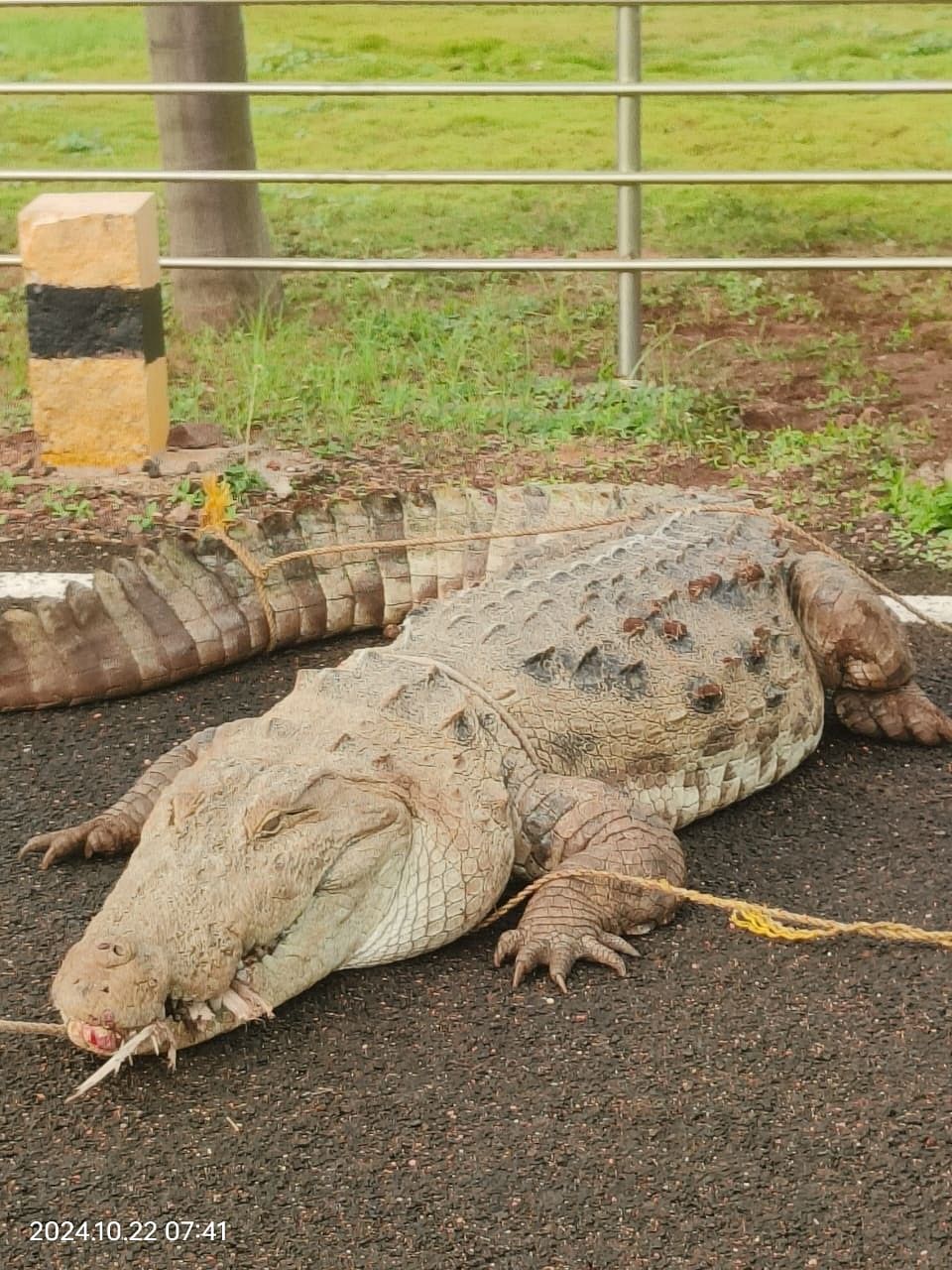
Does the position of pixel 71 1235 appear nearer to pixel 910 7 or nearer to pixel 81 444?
pixel 81 444

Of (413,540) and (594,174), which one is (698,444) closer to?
(594,174)

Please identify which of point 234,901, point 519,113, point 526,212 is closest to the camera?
point 234,901

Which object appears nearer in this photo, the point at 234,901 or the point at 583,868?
the point at 234,901

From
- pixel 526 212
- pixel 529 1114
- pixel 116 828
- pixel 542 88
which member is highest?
pixel 542 88

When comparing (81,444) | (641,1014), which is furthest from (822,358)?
(641,1014)

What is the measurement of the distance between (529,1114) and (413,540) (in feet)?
7.12

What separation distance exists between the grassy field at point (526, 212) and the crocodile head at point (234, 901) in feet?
11.6

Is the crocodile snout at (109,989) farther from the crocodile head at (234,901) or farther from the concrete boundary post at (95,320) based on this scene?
the concrete boundary post at (95,320)

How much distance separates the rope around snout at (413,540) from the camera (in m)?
4.43

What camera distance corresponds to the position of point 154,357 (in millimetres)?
6191

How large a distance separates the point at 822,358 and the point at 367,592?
3.50m

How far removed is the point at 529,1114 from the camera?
287 centimetres

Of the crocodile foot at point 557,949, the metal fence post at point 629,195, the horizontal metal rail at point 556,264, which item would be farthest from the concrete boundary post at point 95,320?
the crocodile foot at point 557,949

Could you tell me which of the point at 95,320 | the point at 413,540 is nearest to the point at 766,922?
the point at 413,540
